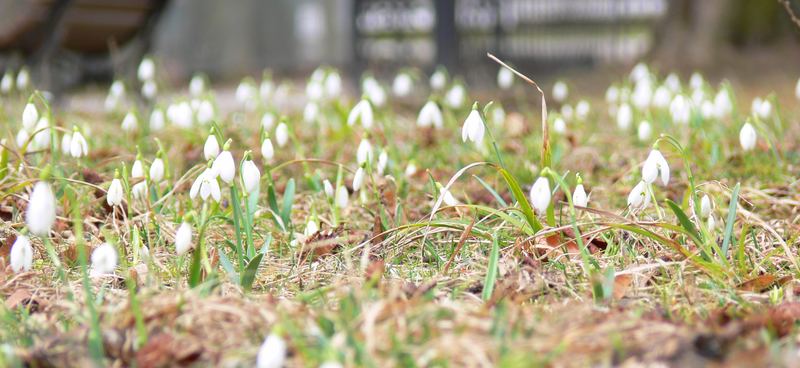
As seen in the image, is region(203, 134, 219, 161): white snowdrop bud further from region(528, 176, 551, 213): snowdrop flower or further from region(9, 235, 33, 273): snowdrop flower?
region(528, 176, 551, 213): snowdrop flower

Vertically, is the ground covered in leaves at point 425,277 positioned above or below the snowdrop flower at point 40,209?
below

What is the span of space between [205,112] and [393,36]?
494 centimetres

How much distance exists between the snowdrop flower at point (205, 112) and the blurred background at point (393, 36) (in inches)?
78.4

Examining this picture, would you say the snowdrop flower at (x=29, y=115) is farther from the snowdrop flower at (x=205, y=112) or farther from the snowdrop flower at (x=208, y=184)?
the snowdrop flower at (x=205, y=112)

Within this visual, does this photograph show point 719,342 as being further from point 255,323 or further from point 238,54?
point 238,54

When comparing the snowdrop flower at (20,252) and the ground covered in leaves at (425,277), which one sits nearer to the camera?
the ground covered in leaves at (425,277)

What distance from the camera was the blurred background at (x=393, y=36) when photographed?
6449 millimetres

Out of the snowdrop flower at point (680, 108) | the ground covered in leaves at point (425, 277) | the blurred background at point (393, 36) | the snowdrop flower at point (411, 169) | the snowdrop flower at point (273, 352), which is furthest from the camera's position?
the blurred background at point (393, 36)

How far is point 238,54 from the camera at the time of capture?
14.0 metres

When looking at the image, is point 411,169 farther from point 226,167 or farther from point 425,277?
point 226,167

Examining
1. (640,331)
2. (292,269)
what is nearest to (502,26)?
(292,269)

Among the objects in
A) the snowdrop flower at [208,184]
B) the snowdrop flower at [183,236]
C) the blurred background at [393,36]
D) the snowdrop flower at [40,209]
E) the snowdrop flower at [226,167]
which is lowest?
the blurred background at [393,36]

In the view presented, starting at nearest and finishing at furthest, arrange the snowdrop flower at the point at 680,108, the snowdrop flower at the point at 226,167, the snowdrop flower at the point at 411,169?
the snowdrop flower at the point at 226,167 < the snowdrop flower at the point at 411,169 < the snowdrop flower at the point at 680,108

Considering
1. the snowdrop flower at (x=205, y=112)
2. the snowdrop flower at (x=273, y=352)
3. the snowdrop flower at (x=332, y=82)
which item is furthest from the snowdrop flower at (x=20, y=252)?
the snowdrop flower at (x=332, y=82)
